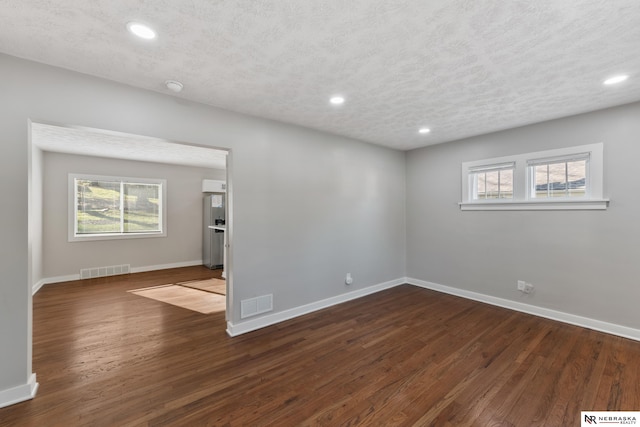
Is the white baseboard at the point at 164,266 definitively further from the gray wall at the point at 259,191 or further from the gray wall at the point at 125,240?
the gray wall at the point at 259,191

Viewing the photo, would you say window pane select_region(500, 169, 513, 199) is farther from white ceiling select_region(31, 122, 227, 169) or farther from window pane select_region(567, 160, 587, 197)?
white ceiling select_region(31, 122, 227, 169)

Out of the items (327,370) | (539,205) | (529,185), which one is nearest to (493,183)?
(529,185)

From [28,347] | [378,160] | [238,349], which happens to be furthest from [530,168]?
[28,347]

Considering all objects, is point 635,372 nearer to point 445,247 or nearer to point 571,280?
point 571,280

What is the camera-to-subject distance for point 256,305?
3150mm

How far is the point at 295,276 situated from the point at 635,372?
328 centimetres

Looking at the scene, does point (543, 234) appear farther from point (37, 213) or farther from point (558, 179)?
point (37, 213)

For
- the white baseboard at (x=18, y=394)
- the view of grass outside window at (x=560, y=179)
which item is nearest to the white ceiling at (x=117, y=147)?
the white baseboard at (x=18, y=394)

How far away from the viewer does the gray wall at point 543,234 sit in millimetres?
2902

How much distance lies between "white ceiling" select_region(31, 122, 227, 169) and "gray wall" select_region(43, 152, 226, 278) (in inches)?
10.3

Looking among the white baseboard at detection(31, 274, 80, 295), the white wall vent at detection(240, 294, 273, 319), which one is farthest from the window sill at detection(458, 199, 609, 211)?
the white baseboard at detection(31, 274, 80, 295)

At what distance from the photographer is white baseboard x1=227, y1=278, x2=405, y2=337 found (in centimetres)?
303

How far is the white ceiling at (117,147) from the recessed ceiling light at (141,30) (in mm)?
1872

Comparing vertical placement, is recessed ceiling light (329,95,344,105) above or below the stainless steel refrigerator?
above
